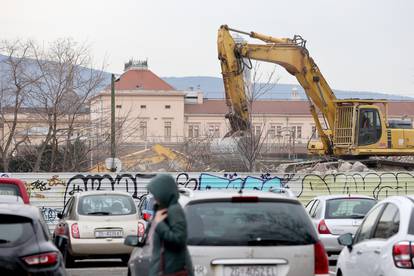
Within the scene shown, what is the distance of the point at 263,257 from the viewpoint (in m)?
9.14

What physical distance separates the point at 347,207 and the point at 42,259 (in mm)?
11963

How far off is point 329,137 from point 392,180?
31.2ft

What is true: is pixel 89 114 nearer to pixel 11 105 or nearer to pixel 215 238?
pixel 11 105

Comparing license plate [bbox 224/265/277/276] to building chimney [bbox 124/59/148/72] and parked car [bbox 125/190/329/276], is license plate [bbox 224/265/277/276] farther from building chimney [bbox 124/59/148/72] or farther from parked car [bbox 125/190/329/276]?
building chimney [bbox 124/59/148/72]

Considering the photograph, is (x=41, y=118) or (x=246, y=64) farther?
(x=41, y=118)

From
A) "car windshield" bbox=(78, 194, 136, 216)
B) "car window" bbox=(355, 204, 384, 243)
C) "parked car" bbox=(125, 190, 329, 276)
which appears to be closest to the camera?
"parked car" bbox=(125, 190, 329, 276)

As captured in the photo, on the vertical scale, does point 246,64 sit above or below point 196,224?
above

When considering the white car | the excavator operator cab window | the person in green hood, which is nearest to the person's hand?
the person in green hood

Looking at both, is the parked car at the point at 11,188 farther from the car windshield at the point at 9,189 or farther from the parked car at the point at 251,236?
the parked car at the point at 251,236

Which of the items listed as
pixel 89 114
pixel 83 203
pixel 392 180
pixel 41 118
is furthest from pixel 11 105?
pixel 83 203

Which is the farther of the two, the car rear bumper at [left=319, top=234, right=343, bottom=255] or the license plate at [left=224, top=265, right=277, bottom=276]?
the car rear bumper at [left=319, top=234, right=343, bottom=255]

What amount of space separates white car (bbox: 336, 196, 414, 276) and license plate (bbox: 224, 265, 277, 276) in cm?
122

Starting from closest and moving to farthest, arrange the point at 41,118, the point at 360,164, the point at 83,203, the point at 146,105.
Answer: the point at 83,203 → the point at 360,164 → the point at 41,118 → the point at 146,105

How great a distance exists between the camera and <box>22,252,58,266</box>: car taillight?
930 centimetres
